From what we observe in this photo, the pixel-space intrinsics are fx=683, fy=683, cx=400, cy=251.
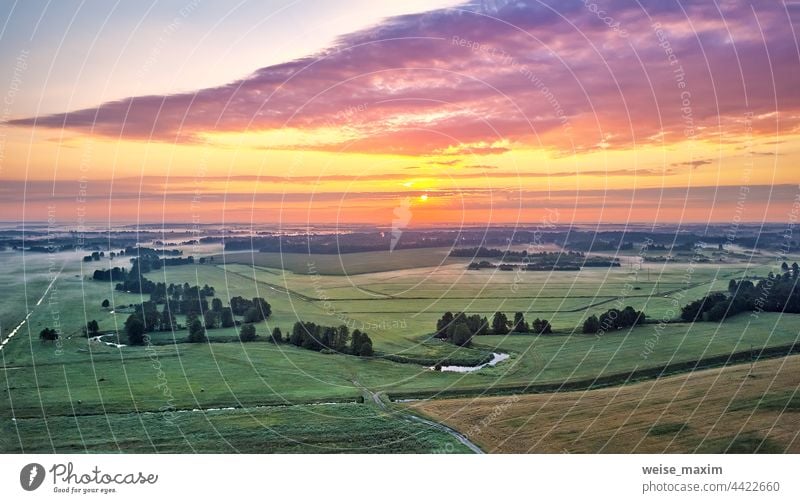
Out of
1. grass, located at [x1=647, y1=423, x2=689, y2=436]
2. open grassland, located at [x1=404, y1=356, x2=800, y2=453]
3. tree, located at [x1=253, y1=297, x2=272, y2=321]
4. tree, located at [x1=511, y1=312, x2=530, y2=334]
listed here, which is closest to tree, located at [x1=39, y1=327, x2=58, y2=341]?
tree, located at [x1=253, y1=297, x2=272, y2=321]

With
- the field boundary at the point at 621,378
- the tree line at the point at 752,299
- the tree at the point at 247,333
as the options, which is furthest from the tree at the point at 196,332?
the tree line at the point at 752,299

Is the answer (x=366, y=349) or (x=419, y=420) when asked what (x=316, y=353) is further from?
(x=419, y=420)

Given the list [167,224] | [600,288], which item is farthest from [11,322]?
[600,288]

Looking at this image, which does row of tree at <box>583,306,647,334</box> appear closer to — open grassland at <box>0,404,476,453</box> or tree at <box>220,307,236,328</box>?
open grassland at <box>0,404,476,453</box>

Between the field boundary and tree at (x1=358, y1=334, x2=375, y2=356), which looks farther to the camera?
tree at (x1=358, y1=334, x2=375, y2=356)

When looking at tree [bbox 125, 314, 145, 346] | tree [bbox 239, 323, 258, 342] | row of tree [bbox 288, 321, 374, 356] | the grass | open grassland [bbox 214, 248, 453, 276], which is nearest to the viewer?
the grass
